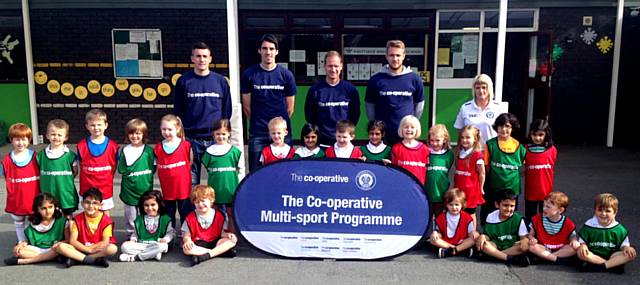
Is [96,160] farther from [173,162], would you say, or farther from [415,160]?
[415,160]

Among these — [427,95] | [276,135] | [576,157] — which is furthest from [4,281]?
[576,157]

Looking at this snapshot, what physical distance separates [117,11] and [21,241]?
579 centimetres

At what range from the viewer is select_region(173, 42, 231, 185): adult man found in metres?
5.12

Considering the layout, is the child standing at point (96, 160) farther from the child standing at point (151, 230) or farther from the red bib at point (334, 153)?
the red bib at point (334, 153)

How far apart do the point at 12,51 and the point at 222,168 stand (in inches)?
273

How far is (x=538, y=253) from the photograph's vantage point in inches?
172

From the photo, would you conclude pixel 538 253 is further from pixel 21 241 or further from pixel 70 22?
pixel 70 22

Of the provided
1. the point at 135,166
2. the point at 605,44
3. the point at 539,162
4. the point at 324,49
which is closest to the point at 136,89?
the point at 324,49

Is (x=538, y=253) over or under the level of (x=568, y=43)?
under

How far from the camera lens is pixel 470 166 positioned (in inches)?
183

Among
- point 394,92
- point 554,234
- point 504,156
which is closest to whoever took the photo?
point 554,234

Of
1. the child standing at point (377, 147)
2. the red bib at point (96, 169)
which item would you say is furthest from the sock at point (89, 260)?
the child standing at point (377, 147)

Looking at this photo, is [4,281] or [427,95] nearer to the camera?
[4,281]

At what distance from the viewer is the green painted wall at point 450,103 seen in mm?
9727
